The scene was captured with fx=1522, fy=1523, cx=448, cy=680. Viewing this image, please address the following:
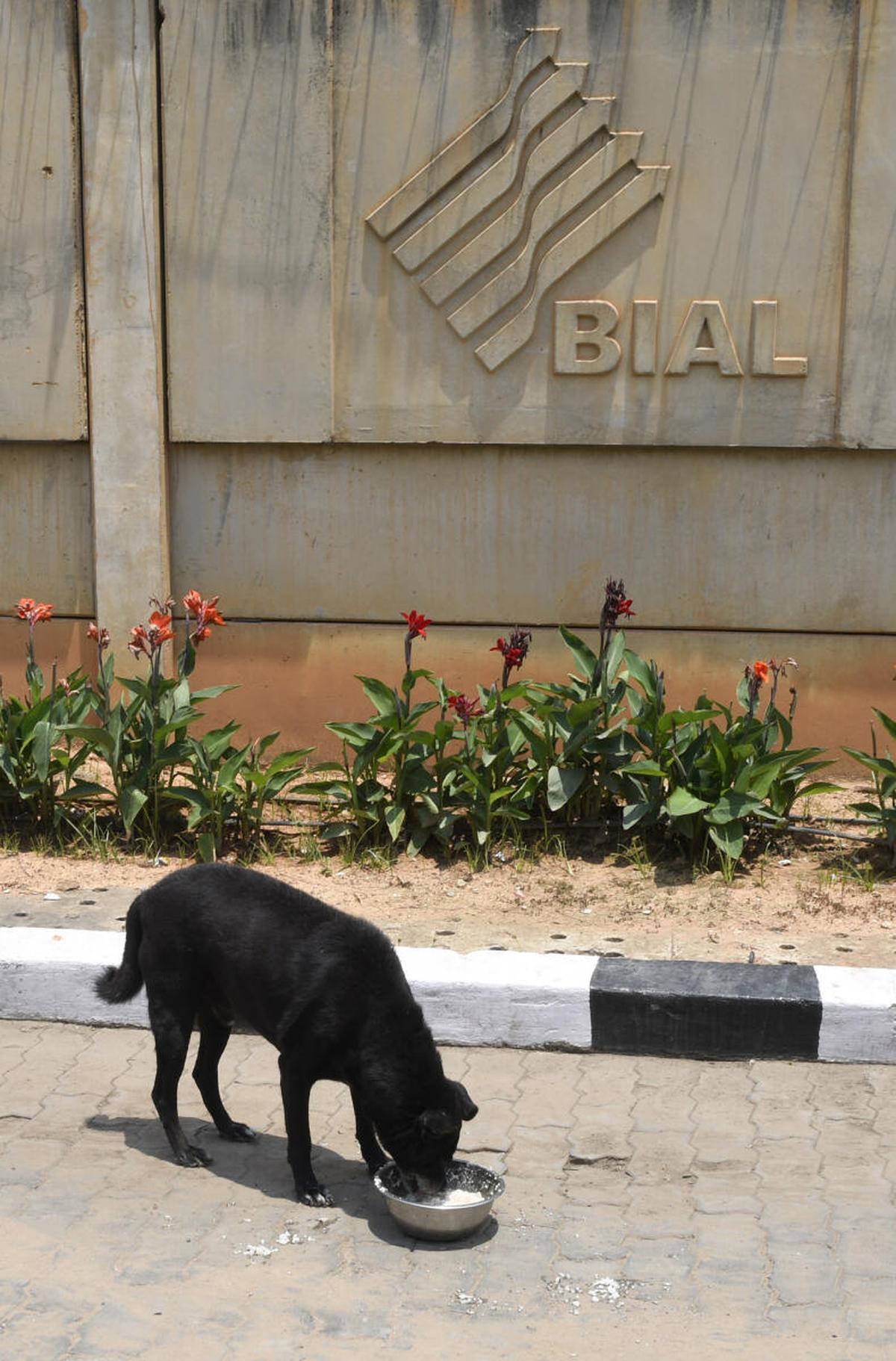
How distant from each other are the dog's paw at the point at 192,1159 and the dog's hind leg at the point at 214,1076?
0.15 metres

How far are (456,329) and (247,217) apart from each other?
3.66 ft

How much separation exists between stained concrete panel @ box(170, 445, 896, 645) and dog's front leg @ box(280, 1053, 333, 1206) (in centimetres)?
378


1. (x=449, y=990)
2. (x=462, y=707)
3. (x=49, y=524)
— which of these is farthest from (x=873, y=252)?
(x=49, y=524)

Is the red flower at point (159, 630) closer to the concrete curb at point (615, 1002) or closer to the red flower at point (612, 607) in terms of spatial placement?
the concrete curb at point (615, 1002)

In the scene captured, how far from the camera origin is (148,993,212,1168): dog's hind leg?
4102mm

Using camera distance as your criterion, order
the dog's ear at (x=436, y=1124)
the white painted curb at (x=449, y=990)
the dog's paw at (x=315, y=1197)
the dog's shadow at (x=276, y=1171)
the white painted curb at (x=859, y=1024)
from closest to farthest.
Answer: the dog's ear at (x=436, y=1124) < the dog's shadow at (x=276, y=1171) < the dog's paw at (x=315, y=1197) < the white painted curb at (x=859, y=1024) < the white painted curb at (x=449, y=990)

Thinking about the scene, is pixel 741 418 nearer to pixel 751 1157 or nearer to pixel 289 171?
pixel 289 171

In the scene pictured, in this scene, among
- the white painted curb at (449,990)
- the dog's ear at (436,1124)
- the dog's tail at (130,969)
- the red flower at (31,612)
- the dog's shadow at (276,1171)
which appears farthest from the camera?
the red flower at (31,612)

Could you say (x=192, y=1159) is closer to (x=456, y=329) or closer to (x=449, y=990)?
(x=449, y=990)

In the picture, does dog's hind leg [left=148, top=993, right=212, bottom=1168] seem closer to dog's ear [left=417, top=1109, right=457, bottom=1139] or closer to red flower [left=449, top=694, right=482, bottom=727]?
dog's ear [left=417, top=1109, right=457, bottom=1139]

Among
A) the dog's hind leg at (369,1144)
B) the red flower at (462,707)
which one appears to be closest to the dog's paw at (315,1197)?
the dog's hind leg at (369,1144)

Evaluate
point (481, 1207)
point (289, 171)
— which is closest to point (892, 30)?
point (289, 171)

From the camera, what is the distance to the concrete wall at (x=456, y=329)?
22.4ft

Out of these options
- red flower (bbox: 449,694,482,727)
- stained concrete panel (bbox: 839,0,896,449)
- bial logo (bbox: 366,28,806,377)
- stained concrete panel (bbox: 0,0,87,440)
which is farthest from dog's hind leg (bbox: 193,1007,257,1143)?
stained concrete panel (bbox: 839,0,896,449)
